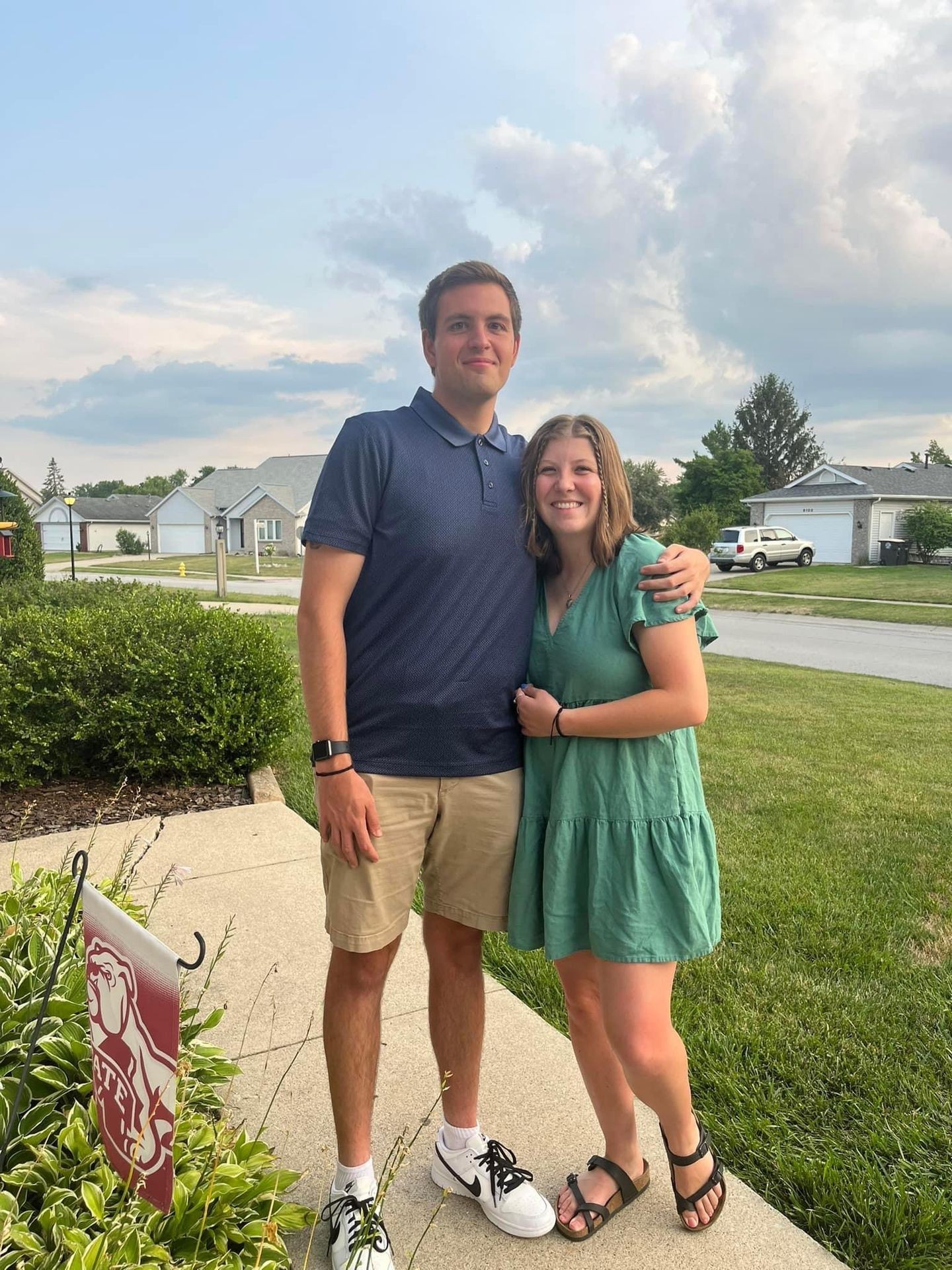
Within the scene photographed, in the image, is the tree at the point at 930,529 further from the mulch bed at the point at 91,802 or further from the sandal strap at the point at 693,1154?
the sandal strap at the point at 693,1154

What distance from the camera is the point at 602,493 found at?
2.26 metres

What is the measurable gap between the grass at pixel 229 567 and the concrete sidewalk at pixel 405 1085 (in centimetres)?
3006

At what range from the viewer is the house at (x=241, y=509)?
53.2 m

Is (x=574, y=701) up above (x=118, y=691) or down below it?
above

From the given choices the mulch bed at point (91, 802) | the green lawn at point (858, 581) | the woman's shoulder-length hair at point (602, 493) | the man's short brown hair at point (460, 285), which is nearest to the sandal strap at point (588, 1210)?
the woman's shoulder-length hair at point (602, 493)

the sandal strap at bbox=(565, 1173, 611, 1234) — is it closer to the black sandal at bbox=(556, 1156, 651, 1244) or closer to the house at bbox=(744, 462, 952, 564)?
the black sandal at bbox=(556, 1156, 651, 1244)

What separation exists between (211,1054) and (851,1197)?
1.77m

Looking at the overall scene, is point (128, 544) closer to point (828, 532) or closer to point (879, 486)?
point (828, 532)

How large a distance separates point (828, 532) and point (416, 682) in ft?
136

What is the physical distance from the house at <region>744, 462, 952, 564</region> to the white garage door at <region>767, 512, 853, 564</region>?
0.09 feet

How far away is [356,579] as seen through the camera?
2.25 meters

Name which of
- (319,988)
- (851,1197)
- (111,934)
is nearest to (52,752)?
(319,988)

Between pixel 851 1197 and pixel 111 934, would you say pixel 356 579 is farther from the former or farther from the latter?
pixel 851 1197

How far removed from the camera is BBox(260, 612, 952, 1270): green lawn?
7.93 feet
